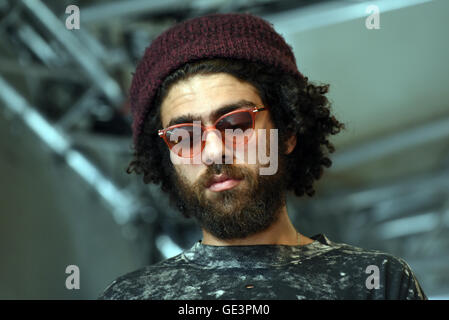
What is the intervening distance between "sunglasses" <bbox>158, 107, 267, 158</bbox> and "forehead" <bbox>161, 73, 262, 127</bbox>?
36 millimetres

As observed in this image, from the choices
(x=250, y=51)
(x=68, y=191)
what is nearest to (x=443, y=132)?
(x=68, y=191)

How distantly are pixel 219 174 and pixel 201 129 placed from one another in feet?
0.44

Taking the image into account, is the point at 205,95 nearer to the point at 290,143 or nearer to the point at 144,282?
the point at 290,143

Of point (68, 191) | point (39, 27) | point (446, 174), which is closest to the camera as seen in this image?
point (39, 27)

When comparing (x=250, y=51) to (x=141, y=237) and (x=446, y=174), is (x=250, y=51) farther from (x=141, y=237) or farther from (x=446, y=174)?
(x=446, y=174)

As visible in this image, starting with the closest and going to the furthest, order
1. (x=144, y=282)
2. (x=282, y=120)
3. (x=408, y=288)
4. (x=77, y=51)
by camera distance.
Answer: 1. (x=408, y=288)
2. (x=144, y=282)
3. (x=282, y=120)
4. (x=77, y=51)

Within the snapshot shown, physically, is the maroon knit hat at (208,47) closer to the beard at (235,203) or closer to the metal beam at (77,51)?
the beard at (235,203)

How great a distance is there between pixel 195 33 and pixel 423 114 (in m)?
4.16

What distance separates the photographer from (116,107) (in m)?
3.83

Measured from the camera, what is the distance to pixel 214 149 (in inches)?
55.3

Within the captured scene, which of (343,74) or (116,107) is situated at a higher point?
(343,74)

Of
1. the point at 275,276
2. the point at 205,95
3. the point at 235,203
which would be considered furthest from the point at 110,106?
the point at 275,276

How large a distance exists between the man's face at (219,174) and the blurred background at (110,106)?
69.1 inches

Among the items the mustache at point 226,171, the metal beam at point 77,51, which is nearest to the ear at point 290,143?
the mustache at point 226,171
